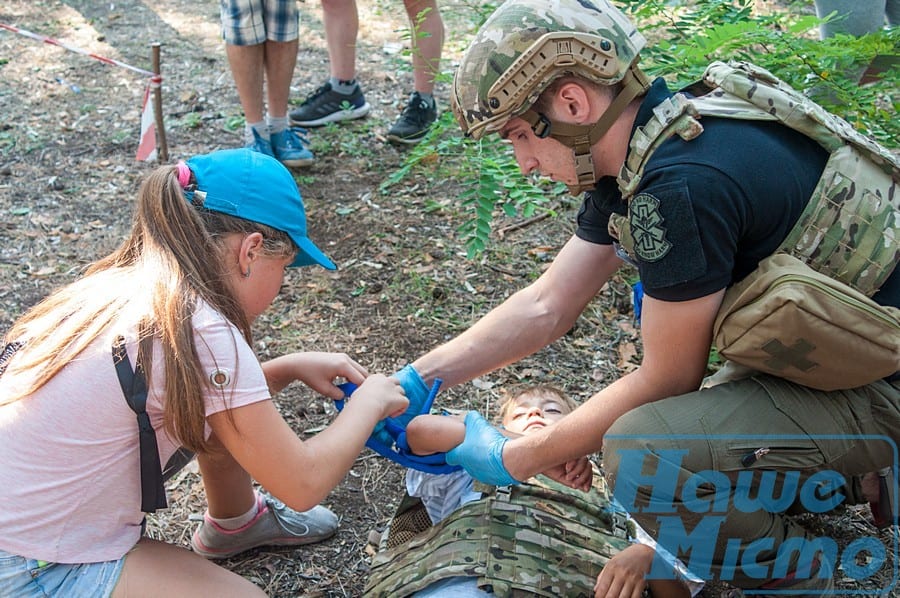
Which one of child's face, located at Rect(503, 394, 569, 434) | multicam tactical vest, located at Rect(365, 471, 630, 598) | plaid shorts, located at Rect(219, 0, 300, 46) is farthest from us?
plaid shorts, located at Rect(219, 0, 300, 46)

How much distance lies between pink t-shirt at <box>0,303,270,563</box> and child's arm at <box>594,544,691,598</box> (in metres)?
1.07

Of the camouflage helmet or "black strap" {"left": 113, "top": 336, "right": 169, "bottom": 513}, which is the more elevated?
the camouflage helmet

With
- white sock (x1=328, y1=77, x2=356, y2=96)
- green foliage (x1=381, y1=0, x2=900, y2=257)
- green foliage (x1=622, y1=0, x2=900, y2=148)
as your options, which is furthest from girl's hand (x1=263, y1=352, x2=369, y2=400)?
white sock (x1=328, y1=77, x2=356, y2=96)

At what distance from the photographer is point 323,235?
4504 millimetres

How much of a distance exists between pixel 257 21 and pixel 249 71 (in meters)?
0.28

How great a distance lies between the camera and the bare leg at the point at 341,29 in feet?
17.4

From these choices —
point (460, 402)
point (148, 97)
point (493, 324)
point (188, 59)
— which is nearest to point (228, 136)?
point (148, 97)

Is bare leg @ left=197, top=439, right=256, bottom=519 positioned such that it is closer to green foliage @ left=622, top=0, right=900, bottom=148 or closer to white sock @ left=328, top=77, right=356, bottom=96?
green foliage @ left=622, top=0, right=900, bottom=148

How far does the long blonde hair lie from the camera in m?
1.93

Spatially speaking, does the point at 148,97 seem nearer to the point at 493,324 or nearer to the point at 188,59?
the point at 188,59

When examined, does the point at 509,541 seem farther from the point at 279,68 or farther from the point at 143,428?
the point at 279,68

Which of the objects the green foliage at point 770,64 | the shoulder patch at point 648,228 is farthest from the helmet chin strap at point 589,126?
the green foliage at point 770,64

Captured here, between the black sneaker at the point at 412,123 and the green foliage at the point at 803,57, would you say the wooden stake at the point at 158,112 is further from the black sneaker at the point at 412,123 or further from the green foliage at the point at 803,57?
the green foliage at the point at 803,57

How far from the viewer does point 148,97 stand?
4.74 metres
